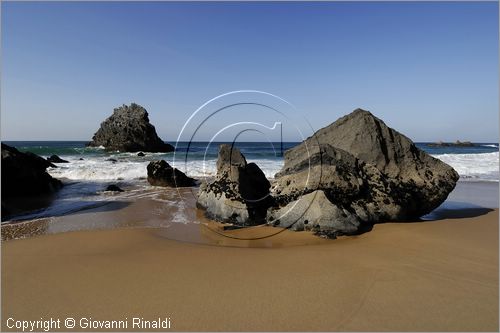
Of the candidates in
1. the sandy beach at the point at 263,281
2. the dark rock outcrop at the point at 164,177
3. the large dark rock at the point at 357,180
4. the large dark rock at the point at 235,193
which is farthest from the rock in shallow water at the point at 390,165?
the dark rock outcrop at the point at 164,177

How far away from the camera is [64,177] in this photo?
16.4 metres

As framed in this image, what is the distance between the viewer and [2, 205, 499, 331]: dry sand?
276 centimetres

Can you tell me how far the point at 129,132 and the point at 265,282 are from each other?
1714 inches

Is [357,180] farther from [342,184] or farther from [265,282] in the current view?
[265,282]

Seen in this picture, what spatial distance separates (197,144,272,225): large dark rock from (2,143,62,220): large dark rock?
213 inches

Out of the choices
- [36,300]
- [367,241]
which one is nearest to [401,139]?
[367,241]

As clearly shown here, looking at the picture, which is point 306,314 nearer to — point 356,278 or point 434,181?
point 356,278

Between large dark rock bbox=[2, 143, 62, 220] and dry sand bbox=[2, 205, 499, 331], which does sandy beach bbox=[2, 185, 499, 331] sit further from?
large dark rock bbox=[2, 143, 62, 220]

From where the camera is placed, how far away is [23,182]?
10.5 metres

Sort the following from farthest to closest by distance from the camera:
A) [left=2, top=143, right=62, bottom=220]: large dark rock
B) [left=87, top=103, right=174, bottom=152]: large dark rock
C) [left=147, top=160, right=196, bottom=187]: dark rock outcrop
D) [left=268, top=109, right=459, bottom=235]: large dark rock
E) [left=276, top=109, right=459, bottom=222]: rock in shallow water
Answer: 1. [left=87, top=103, right=174, bottom=152]: large dark rock
2. [left=147, top=160, right=196, bottom=187]: dark rock outcrop
3. [left=2, top=143, right=62, bottom=220]: large dark rock
4. [left=276, top=109, right=459, bottom=222]: rock in shallow water
5. [left=268, top=109, right=459, bottom=235]: large dark rock

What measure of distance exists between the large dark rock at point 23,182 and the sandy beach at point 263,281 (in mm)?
5593

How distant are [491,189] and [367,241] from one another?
29.8ft

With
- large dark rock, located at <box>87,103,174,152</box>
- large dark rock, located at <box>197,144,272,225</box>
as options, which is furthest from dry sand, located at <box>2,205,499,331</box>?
large dark rock, located at <box>87,103,174,152</box>

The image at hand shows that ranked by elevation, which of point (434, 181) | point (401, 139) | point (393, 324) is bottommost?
point (393, 324)
